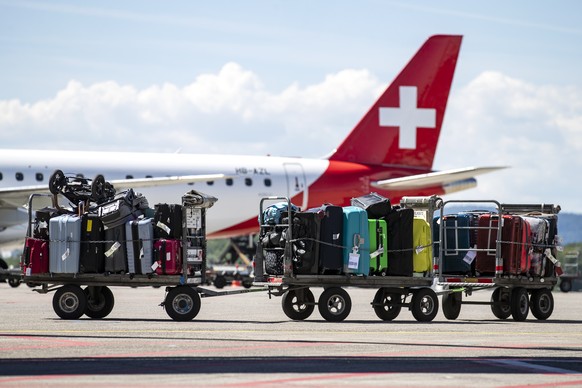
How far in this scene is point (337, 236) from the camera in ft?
60.4

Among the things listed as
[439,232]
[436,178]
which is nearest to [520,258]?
[439,232]

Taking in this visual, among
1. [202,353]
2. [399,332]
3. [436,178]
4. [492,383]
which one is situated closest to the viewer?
[492,383]

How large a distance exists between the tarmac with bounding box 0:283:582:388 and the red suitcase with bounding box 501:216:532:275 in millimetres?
902

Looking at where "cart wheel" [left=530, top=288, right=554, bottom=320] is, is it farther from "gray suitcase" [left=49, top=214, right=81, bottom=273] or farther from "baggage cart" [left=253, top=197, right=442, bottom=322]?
"gray suitcase" [left=49, top=214, right=81, bottom=273]

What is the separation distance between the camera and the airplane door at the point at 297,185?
124 ft

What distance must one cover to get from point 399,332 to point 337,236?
2906mm

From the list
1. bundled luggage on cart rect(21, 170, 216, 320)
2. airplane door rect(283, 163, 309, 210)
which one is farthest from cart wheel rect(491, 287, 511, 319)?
airplane door rect(283, 163, 309, 210)

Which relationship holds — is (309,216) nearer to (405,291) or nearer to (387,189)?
(405,291)

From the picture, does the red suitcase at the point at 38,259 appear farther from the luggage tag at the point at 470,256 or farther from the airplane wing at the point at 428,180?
the airplane wing at the point at 428,180

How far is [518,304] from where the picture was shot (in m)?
19.7

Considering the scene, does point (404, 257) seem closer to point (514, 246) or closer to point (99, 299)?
point (514, 246)

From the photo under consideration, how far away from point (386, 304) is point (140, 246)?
416 cm

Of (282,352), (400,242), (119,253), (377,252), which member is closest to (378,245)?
(377,252)

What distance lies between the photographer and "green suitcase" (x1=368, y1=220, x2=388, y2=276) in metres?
18.8
